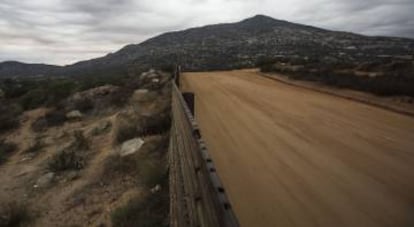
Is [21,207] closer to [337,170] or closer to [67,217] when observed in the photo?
[67,217]

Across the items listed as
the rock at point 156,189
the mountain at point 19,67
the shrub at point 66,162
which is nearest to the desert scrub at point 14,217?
the shrub at point 66,162

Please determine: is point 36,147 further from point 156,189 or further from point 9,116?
point 156,189

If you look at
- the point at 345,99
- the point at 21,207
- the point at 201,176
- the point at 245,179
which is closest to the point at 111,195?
the point at 21,207

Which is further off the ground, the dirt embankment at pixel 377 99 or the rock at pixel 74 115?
the dirt embankment at pixel 377 99

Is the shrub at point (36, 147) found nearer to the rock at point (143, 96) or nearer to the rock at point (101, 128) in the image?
the rock at point (101, 128)

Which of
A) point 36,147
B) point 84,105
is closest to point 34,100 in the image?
point 84,105

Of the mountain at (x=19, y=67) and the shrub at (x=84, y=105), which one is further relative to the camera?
the mountain at (x=19, y=67)

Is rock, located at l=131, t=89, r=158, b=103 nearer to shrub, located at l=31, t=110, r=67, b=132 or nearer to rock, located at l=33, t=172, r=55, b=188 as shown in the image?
shrub, located at l=31, t=110, r=67, b=132
